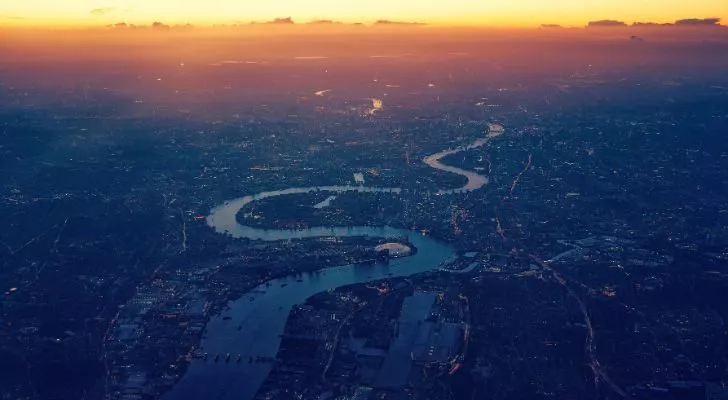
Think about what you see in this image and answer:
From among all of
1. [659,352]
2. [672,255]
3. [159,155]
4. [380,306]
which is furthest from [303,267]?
[159,155]

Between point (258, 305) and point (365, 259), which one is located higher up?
point (365, 259)

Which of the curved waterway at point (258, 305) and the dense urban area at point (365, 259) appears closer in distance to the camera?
the curved waterway at point (258, 305)

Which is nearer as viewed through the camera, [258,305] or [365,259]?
[258,305]

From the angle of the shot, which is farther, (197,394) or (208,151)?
(208,151)

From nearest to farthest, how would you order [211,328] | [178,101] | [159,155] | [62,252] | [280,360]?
[280,360]
[211,328]
[62,252]
[159,155]
[178,101]

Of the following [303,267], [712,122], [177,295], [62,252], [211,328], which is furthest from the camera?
[712,122]

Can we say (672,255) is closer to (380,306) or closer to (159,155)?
(380,306)

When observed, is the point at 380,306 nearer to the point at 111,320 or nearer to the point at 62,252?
the point at 111,320

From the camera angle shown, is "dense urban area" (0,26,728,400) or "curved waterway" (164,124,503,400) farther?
"dense urban area" (0,26,728,400)
